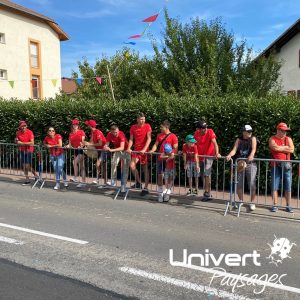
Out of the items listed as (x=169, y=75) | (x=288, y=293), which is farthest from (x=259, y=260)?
(x=169, y=75)

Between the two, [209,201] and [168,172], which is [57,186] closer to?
[168,172]

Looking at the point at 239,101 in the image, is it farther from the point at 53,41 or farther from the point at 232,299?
the point at 53,41

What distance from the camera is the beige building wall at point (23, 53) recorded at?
30.6 m

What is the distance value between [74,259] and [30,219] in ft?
7.50

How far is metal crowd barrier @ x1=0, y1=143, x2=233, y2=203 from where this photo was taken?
8.67 metres

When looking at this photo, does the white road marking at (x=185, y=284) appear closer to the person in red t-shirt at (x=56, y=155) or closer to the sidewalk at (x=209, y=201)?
the sidewalk at (x=209, y=201)

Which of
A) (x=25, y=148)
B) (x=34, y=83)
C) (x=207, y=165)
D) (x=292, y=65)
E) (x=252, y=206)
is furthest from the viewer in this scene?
(x=34, y=83)

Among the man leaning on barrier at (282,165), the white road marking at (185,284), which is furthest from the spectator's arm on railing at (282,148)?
the white road marking at (185,284)

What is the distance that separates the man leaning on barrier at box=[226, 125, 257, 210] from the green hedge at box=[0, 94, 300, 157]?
60.8 inches

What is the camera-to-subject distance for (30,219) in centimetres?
667

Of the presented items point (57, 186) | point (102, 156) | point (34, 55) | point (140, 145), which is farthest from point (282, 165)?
point (34, 55)

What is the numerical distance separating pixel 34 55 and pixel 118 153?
2781cm

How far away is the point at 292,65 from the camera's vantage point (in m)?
23.9

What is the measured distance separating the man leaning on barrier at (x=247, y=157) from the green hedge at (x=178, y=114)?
154 centimetres
